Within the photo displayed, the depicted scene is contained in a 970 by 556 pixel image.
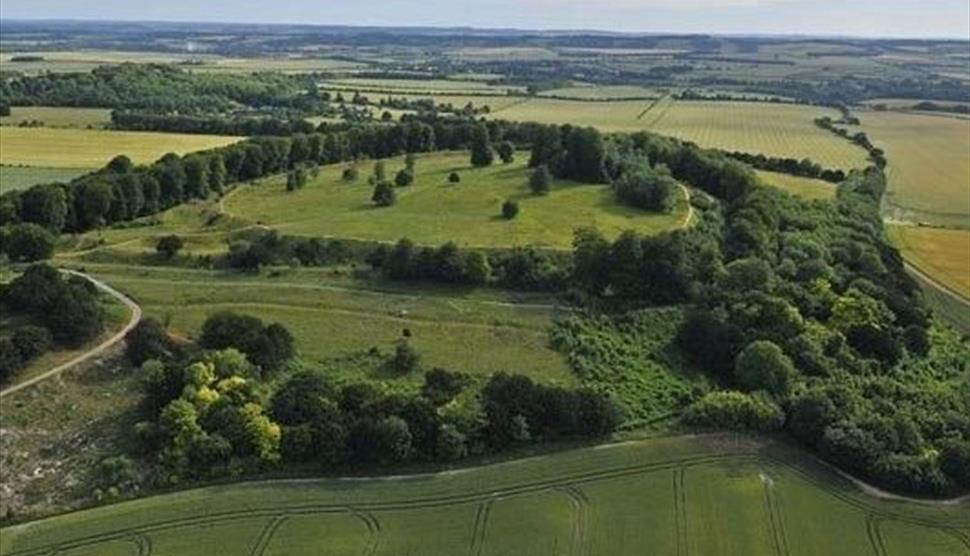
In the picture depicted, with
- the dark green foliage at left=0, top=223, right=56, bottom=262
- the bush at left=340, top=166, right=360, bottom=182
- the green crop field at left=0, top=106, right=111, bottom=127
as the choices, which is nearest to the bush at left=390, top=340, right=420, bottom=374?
the dark green foliage at left=0, top=223, right=56, bottom=262

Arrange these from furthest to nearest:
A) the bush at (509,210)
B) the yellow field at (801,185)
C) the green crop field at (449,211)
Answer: the yellow field at (801,185), the bush at (509,210), the green crop field at (449,211)

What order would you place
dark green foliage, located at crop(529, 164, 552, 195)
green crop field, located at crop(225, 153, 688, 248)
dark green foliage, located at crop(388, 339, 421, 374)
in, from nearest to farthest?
dark green foliage, located at crop(388, 339, 421, 374), green crop field, located at crop(225, 153, 688, 248), dark green foliage, located at crop(529, 164, 552, 195)

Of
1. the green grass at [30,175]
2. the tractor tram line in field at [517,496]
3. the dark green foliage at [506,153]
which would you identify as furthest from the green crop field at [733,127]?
the tractor tram line in field at [517,496]

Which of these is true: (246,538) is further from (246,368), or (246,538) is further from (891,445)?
(891,445)

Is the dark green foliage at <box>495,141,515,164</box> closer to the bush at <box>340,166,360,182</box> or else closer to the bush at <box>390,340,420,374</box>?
the bush at <box>340,166,360,182</box>

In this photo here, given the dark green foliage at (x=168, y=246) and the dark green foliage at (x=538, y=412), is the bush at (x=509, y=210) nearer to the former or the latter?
the dark green foliage at (x=168, y=246)

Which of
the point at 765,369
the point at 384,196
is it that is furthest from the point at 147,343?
the point at 384,196

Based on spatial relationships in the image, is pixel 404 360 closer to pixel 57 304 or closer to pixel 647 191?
pixel 57 304
